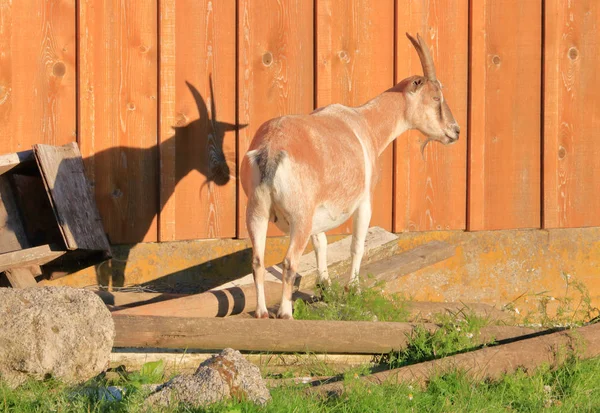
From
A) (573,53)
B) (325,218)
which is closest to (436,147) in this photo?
(573,53)

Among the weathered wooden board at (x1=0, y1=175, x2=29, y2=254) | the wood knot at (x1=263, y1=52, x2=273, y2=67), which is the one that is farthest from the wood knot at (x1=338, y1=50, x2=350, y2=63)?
the weathered wooden board at (x1=0, y1=175, x2=29, y2=254)

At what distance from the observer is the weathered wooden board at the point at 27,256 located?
21.8ft

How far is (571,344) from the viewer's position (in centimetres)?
600

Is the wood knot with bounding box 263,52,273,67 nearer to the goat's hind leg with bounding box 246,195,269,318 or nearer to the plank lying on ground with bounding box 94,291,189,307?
the goat's hind leg with bounding box 246,195,269,318

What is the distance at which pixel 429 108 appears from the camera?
7898 millimetres

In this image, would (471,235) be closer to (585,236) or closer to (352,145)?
(585,236)

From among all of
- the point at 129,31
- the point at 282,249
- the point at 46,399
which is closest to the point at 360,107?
the point at 282,249

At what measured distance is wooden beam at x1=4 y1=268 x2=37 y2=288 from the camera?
680cm

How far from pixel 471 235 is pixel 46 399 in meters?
4.86

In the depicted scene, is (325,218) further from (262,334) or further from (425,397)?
(425,397)

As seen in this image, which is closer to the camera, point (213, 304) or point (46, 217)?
point (213, 304)

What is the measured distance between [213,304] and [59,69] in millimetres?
2327

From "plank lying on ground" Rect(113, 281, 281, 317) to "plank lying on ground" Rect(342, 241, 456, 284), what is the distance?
0.79 m

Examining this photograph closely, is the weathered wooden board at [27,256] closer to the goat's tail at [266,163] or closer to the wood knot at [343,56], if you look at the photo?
the goat's tail at [266,163]
